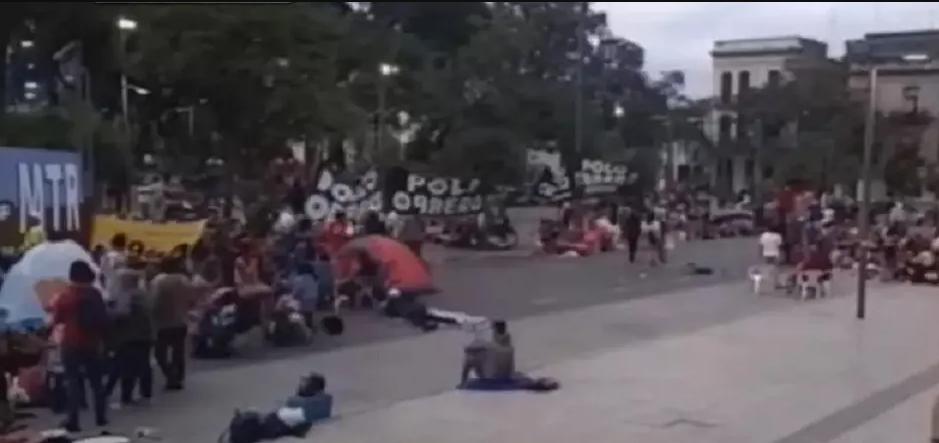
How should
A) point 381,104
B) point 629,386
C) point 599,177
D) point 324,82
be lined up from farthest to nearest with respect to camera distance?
point 599,177 < point 381,104 < point 324,82 < point 629,386

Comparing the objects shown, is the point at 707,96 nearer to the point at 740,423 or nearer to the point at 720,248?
the point at 720,248

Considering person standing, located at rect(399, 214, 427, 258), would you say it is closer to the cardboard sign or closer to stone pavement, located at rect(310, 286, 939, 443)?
stone pavement, located at rect(310, 286, 939, 443)

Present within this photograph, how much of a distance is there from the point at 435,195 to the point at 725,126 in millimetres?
38651

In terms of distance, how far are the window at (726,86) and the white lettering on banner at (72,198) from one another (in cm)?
5814

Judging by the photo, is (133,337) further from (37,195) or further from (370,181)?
(370,181)

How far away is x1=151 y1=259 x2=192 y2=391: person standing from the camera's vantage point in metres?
13.4

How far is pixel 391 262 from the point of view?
2116 centimetres

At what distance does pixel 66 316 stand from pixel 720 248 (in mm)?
31384

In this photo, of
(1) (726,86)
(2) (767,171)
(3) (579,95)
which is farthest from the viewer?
(1) (726,86)

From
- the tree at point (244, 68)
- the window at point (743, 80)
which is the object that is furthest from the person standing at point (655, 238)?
the window at point (743, 80)

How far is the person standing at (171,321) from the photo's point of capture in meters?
13.4

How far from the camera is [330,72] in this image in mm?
35062

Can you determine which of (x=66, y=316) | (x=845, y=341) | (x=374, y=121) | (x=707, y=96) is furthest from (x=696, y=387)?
(x=707, y=96)

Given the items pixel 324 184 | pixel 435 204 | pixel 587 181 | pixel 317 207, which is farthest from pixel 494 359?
pixel 587 181
